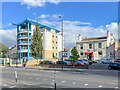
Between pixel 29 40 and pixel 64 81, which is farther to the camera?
pixel 29 40

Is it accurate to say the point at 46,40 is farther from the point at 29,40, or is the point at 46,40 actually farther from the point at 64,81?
the point at 64,81

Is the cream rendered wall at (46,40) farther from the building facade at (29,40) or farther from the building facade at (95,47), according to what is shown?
the building facade at (95,47)

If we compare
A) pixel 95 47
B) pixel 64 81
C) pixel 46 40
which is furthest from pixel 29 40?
pixel 64 81

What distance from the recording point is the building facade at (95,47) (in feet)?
164

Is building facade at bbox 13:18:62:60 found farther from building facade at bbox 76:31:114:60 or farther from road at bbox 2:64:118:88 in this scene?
road at bbox 2:64:118:88

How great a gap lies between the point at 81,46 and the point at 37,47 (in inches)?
945

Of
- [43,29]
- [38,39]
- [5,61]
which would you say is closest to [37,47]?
[38,39]

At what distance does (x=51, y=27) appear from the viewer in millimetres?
62344

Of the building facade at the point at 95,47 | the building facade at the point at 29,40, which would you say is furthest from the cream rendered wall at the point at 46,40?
the building facade at the point at 95,47

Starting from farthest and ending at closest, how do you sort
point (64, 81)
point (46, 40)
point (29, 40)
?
point (46, 40) < point (29, 40) < point (64, 81)

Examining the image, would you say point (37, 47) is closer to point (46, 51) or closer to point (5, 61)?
point (5, 61)

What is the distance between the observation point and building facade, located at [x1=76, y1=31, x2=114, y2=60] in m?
50.1

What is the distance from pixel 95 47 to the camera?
51969mm

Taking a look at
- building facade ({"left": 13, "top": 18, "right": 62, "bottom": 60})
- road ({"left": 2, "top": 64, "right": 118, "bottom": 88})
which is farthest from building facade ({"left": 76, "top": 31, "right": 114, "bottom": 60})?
road ({"left": 2, "top": 64, "right": 118, "bottom": 88})
